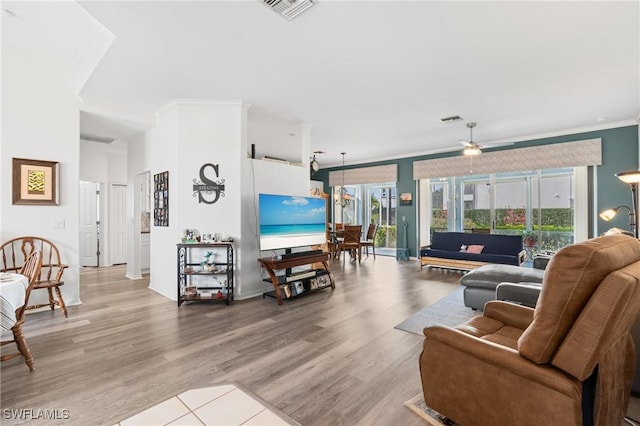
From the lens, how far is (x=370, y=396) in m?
2.07

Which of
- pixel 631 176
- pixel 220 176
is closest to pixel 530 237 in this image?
pixel 631 176

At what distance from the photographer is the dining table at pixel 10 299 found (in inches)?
84.4

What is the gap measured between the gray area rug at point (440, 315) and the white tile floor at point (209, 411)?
1826 millimetres

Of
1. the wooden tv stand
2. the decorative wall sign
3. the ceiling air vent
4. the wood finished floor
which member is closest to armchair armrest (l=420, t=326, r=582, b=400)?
the wood finished floor

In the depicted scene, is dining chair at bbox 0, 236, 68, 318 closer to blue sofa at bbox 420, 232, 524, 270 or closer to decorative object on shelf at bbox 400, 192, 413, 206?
blue sofa at bbox 420, 232, 524, 270

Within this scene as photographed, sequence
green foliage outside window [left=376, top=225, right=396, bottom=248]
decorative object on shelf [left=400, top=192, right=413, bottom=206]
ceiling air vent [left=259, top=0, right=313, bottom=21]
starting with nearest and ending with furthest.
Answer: ceiling air vent [left=259, top=0, right=313, bottom=21]
decorative object on shelf [left=400, top=192, right=413, bottom=206]
green foliage outside window [left=376, top=225, right=396, bottom=248]

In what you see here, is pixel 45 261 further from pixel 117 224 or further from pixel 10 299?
pixel 117 224

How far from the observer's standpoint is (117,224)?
283 inches

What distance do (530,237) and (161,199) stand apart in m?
7.55

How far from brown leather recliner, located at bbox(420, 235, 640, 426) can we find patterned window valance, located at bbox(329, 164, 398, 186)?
23.6ft

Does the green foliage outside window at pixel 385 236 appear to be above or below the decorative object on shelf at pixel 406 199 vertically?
below

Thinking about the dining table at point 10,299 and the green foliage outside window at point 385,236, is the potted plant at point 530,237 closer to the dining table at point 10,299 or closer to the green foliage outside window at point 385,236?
the green foliage outside window at point 385,236

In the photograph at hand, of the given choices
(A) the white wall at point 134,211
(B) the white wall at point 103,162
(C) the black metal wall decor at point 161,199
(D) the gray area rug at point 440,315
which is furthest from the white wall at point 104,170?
(D) the gray area rug at point 440,315

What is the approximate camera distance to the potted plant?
22.3 ft
